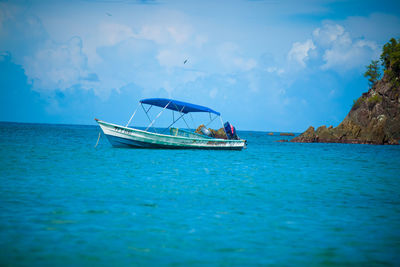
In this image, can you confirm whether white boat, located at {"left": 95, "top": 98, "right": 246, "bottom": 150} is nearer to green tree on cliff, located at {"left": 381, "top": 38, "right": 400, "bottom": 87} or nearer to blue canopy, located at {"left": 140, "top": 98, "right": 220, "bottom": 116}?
blue canopy, located at {"left": 140, "top": 98, "right": 220, "bottom": 116}

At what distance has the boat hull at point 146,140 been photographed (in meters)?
24.9

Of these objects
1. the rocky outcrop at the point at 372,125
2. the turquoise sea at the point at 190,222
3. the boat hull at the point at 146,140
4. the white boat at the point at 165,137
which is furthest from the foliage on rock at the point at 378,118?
the turquoise sea at the point at 190,222

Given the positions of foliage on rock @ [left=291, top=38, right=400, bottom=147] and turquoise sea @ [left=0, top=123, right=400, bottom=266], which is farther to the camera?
foliage on rock @ [left=291, top=38, right=400, bottom=147]

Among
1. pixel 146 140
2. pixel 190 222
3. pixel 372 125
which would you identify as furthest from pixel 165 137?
pixel 372 125

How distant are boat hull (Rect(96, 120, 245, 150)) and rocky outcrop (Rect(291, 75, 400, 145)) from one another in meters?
37.4

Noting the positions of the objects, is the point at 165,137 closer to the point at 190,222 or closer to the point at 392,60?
the point at 190,222

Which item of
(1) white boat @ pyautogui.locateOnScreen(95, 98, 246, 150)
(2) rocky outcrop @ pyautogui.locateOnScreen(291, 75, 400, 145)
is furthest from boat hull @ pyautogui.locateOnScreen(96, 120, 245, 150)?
(2) rocky outcrop @ pyautogui.locateOnScreen(291, 75, 400, 145)

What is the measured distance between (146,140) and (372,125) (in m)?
47.5

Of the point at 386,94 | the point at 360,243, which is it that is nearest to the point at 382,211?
the point at 360,243

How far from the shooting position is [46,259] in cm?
517

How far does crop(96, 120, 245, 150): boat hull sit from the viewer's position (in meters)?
24.9

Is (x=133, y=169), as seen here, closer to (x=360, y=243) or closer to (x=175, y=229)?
(x=175, y=229)

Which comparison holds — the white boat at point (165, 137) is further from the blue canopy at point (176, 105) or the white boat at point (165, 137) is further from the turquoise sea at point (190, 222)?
the turquoise sea at point (190, 222)

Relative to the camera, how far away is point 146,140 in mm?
26047
